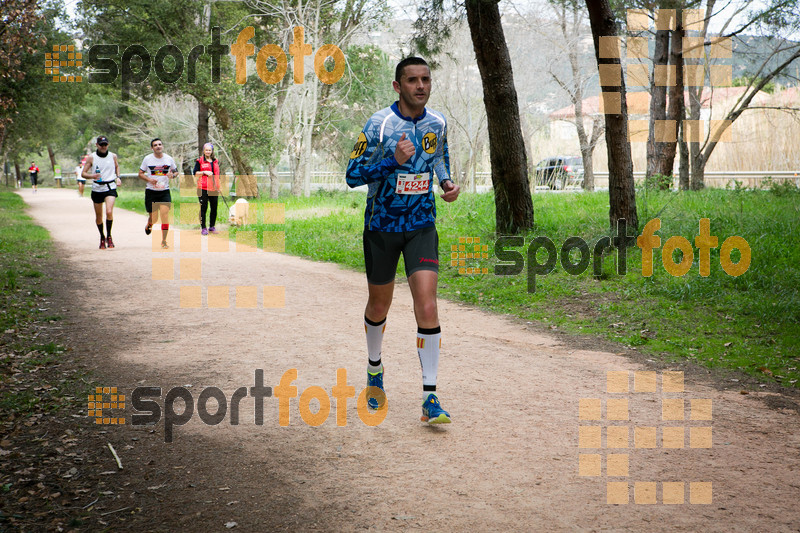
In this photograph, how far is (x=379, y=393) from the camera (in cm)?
512

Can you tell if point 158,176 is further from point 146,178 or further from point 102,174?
point 102,174

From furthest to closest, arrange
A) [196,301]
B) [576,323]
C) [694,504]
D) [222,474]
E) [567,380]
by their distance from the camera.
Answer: [196,301] → [576,323] → [567,380] → [222,474] → [694,504]

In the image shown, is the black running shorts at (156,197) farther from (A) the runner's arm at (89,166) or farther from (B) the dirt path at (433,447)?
(B) the dirt path at (433,447)

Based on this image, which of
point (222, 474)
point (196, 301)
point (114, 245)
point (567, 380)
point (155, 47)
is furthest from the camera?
point (155, 47)

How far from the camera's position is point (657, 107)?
2016 cm

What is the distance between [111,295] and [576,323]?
640 cm

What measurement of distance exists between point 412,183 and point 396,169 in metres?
0.15

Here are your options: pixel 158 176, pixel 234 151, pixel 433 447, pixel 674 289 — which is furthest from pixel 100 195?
pixel 234 151

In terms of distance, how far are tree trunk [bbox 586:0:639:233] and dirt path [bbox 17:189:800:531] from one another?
4279mm

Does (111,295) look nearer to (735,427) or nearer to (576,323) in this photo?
(576,323)

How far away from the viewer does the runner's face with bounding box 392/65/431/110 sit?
453 centimetres

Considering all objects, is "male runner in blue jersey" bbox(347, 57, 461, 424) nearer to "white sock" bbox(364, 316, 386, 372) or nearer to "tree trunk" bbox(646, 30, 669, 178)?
"white sock" bbox(364, 316, 386, 372)

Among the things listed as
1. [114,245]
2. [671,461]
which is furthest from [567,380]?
[114,245]

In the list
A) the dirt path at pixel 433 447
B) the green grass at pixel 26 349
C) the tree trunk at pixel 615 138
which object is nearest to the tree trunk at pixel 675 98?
the tree trunk at pixel 615 138
